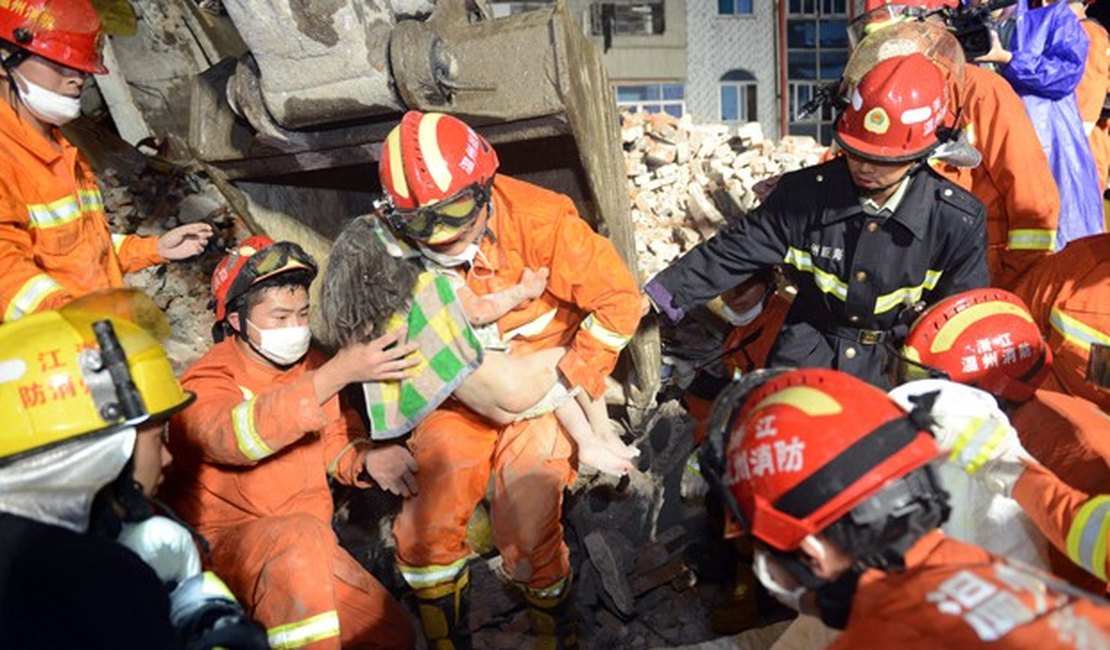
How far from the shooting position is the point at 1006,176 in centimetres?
342

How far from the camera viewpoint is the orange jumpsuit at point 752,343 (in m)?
3.43

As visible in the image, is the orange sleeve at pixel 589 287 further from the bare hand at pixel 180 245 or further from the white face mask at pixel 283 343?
the bare hand at pixel 180 245

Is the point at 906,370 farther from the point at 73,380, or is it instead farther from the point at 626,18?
the point at 626,18

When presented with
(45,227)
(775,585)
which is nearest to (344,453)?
(45,227)

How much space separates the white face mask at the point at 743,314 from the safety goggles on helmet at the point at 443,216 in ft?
4.49

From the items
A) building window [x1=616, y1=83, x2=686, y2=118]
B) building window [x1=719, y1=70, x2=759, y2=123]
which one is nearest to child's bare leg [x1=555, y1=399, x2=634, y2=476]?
building window [x1=616, y1=83, x2=686, y2=118]

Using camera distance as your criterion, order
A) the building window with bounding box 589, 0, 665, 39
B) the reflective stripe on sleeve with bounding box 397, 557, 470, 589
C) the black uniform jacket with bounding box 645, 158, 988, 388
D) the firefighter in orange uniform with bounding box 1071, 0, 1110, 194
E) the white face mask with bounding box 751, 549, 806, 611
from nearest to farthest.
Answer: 1. the white face mask with bounding box 751, 549, 806, 611
2. the black uniform jacket with bounding box 645, 158, 988, 388
3. the reflective stripe on sleeve with bounding box 397, 557, 470, 589
4. the firefighter in orange uniform with bounding box 1071, 0, 1110, 194
5. the building window with bounding box 589, 0, 665, 39

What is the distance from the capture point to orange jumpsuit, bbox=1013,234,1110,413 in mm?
2586

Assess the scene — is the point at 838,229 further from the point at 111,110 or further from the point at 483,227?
the point at 111,110

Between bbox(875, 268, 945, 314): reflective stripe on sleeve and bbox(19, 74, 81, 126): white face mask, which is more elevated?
bbox(19, 74, 81, 126): white face mask

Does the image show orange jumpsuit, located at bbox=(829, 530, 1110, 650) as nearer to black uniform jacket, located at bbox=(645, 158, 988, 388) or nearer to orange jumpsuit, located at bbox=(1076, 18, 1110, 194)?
black uniform jacket, located at bbox=(645, 158, 988, 388)

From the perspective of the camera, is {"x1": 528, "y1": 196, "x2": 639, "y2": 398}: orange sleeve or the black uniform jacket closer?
the black uniform jacket

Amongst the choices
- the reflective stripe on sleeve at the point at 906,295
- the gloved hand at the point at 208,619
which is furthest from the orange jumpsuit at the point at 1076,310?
the gloved hand at the point at 208,619

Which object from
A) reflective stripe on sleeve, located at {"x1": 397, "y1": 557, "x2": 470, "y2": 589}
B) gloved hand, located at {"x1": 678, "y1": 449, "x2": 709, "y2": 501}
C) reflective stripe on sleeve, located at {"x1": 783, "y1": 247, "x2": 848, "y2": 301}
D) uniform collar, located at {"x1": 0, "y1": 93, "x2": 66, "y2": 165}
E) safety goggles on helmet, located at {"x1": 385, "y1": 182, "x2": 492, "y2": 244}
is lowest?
reflective stripe on sleeve, located at {"x1": 397, "y1": 557, "x2": 470, "y2": 589}
